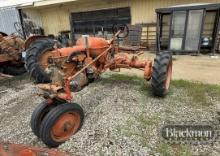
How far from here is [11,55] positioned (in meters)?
5.17

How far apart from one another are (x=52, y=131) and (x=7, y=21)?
10.2 m

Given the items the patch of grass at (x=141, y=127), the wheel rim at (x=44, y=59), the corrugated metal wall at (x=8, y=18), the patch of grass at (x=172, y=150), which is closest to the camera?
the patch of grass at (x=172, y=150)

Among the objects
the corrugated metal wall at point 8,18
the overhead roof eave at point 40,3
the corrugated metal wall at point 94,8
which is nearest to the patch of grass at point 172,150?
the corrugated metal wall at point 94,8

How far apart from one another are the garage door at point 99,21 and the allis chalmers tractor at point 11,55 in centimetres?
476

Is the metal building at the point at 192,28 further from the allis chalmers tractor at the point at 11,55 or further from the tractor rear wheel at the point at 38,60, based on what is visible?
the allis chalmers tractor at the point at 11,55

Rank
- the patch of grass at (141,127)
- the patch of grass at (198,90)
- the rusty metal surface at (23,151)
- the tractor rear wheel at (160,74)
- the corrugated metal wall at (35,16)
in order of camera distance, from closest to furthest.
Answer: the rusty metal surface at (23,151)
the patch of grass at (141,127)
the tractor rear wheel at (160,74)
the patch of grass at (198,90)
the corrugated metal wall at (35,16)

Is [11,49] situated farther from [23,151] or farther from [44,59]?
[23,151]

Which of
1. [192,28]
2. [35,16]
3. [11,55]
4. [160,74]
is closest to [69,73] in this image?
[160,74]

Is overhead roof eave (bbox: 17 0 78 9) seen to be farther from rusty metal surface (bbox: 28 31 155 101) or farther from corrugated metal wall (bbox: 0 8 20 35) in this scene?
rusty metal surface (bbox: 28 31 155 101)

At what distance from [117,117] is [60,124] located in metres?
0.97

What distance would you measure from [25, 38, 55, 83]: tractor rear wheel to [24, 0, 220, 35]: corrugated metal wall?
18.0 feet

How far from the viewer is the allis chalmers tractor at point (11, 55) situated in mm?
5160

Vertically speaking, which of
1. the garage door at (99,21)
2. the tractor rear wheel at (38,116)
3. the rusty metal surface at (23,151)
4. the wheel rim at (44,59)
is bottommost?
the rusty metal surface at (23,151)

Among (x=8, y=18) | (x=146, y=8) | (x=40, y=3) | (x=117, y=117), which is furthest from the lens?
(x=8, y=18)
